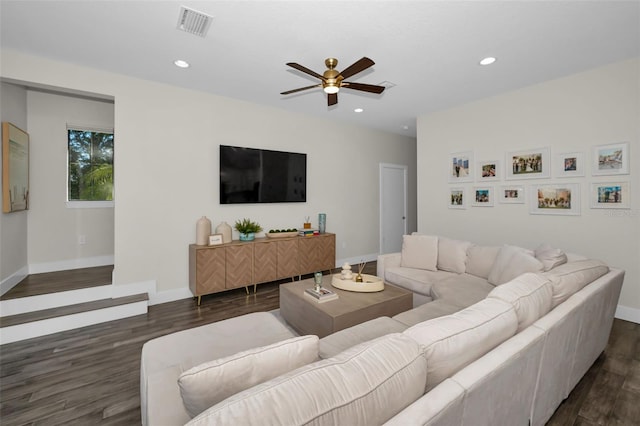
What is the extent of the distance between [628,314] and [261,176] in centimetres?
485

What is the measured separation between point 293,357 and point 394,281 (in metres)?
2.54

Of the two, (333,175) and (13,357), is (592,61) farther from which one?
(13,357)

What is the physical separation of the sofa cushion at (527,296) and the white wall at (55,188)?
516 centimetres

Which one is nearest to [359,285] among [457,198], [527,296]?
[527,296]

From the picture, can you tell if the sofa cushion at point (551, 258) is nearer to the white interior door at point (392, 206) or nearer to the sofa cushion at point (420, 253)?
the sofa cushion at point (420, 253)

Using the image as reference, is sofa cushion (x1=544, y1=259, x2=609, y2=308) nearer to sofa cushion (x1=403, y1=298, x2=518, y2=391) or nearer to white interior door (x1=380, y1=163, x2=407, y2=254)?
sofa cushion (x1=403, y1=298, x2=518, y2=391)

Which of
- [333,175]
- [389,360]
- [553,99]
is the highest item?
[553,99]

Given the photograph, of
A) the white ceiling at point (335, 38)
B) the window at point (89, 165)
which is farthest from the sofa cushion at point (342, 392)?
the window at point (89, 165)

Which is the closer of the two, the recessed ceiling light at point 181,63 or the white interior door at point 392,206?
the recessed ceiling light at point 181,63

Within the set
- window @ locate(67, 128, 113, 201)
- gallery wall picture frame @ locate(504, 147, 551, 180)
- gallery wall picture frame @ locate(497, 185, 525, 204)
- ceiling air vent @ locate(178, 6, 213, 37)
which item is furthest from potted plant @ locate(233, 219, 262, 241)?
gallery wall picture frame @ locate(504, 147, 551, 180)

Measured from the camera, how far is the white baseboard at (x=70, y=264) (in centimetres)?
379

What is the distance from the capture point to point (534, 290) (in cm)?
149

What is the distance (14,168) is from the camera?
3252mm

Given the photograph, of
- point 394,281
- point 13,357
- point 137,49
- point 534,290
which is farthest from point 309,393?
point 137,49
